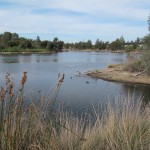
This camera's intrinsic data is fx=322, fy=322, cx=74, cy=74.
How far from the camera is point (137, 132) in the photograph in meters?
4.26

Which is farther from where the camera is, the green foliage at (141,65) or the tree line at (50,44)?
the tree line at (50,44)

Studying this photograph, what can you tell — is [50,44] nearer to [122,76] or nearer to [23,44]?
[23,44]

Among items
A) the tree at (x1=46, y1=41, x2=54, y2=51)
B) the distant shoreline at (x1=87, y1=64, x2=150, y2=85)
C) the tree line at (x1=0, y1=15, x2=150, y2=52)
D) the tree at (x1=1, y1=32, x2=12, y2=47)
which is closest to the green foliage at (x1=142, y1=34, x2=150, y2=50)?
the distant shoreline at (x1=87, y1=64, x2=150, y2=85)

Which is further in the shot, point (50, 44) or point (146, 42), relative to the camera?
point (50, 44)

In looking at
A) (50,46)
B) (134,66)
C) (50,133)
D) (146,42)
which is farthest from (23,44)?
(50,133)

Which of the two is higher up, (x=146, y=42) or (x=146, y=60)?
(x=146, y=42)

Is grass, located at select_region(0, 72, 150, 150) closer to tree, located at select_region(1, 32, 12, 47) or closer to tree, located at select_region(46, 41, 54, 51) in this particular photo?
tree, located at select_region(1, 32, 12, 47)

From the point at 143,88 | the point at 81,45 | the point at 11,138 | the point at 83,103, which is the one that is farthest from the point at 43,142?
the point at 81,45

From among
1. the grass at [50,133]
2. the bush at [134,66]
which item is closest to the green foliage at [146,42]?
the bush at [134,66]

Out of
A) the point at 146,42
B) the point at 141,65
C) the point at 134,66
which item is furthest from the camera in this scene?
the point at 134,66

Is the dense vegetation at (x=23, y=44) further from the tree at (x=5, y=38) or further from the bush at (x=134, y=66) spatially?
the bush at (x=134, y=66)

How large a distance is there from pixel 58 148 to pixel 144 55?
93.8 ft

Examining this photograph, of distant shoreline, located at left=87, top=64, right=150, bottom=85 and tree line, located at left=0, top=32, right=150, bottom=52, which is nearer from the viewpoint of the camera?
distant shoreline, located at left=87, top=64, right=150, bottom=85

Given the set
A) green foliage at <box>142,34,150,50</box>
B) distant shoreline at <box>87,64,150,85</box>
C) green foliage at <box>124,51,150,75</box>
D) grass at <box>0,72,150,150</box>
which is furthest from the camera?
green foliage at <box>124,51,150,75</box>
